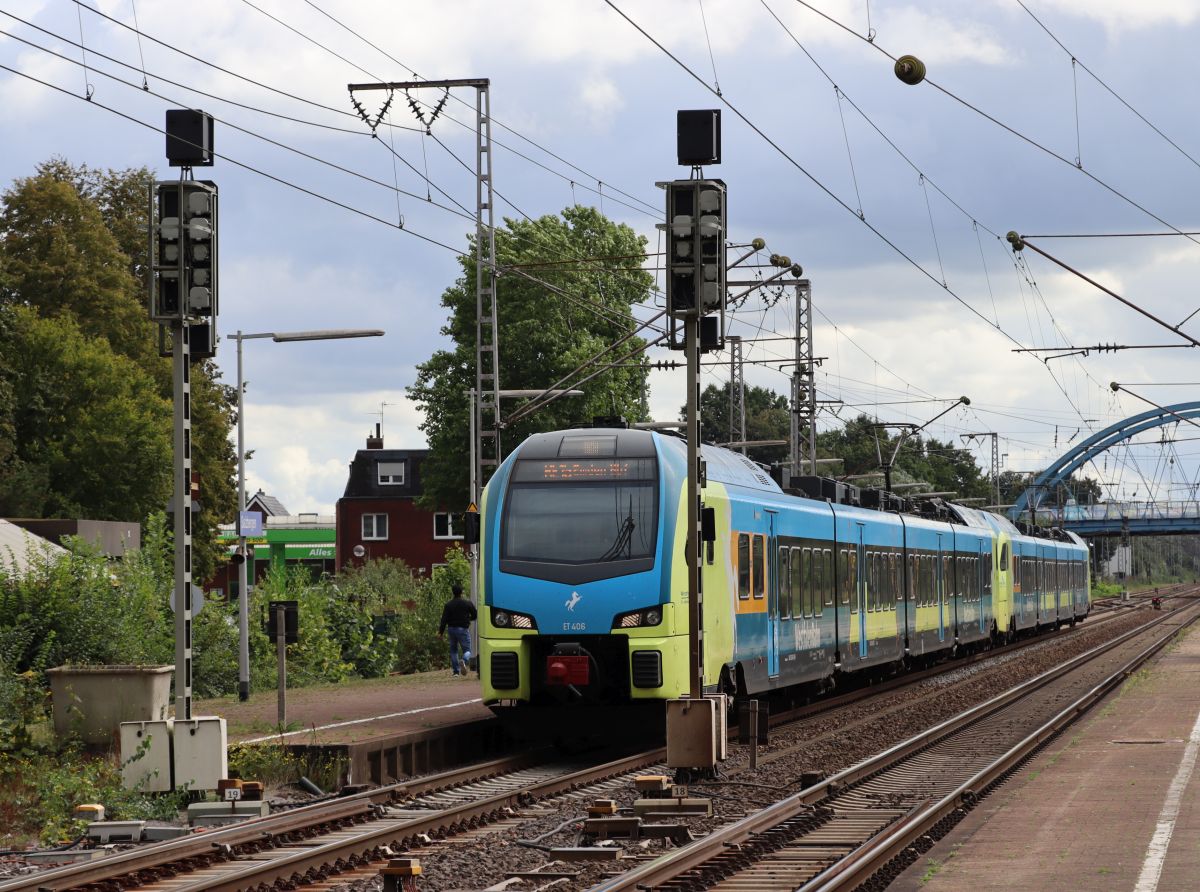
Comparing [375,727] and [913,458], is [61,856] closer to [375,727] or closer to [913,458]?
Result: [375,727]

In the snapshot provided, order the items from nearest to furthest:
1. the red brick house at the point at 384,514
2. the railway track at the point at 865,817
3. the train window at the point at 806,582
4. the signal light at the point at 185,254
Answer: the railway track at the point at 865,817
the signal light at the point at 185,254
the train window at the point at 806,582
the red brick house at the point at 384,514

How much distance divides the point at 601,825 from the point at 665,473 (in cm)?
633

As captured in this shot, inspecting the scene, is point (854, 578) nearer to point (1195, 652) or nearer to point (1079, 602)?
point (1195, 652)

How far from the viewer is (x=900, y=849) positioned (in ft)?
42.7

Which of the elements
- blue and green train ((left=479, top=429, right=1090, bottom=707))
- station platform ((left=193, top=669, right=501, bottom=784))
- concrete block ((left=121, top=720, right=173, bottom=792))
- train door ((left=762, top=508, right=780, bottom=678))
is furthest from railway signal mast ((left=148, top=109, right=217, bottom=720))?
train door ((left=762, top=508, right=780, bottom=678))

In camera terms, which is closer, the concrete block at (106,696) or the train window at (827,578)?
the concrete block at (106,696)

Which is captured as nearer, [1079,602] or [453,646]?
[453,646]

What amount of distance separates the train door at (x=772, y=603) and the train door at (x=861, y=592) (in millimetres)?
5711

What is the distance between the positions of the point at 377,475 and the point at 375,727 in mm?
77368

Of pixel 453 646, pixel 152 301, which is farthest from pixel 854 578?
pixel 152 301

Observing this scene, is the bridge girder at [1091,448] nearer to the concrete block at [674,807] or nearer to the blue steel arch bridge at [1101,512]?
the blue steel arch bridge at [1101,512]

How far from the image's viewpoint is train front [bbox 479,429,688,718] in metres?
19.0

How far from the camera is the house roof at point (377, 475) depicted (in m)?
97.3

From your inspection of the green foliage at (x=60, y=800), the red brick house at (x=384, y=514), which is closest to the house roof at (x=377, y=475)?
the red brick house at (x=384, y=514)
